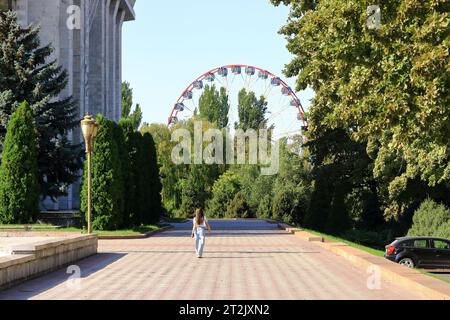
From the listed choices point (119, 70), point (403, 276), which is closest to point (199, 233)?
point (403, 276)

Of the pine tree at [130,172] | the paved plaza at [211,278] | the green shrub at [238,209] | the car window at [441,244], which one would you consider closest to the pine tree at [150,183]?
the pine tree at [130,172]

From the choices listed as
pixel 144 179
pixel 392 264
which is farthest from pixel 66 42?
pixel 392 264

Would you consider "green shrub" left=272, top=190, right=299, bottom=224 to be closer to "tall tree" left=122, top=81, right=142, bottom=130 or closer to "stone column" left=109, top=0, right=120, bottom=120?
"stone column" left=109, top=0, right=120, bottom=120

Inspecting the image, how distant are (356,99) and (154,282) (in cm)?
874

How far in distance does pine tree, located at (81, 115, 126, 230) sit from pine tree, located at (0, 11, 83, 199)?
5133 millimetres

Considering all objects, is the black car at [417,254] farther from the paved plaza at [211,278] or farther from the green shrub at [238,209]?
the green shrub at [238,209]

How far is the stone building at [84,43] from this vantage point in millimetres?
59812

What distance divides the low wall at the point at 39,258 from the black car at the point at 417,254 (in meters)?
10.6

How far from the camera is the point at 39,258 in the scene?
17453 millimetres

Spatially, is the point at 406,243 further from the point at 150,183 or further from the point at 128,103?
the point at 128,103

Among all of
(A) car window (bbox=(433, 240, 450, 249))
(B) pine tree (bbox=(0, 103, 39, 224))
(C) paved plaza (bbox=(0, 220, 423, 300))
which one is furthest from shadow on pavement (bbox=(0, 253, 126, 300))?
(B) pine tree (bbox=(0, 103, 39, 224))

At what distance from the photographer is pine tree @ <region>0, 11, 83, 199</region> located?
136 feet

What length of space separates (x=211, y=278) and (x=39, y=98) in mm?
27135
